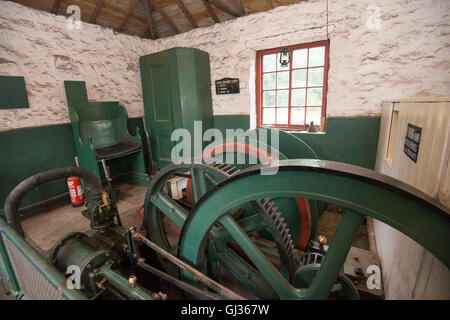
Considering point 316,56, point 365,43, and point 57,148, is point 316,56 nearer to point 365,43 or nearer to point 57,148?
point 365,43

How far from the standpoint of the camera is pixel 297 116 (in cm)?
383

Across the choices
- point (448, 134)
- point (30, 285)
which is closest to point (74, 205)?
point (30, 285)

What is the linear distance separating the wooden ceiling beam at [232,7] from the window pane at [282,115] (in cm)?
175

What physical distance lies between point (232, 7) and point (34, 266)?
13.2ft

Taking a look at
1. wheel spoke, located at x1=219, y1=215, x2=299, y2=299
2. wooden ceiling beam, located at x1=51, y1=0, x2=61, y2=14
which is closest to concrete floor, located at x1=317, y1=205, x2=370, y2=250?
wheel spoke, located at x1=219, y1=215, x2=299, y2=299

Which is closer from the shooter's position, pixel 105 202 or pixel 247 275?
pixel 247 275

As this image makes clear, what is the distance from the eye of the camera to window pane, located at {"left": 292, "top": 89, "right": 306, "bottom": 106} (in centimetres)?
369

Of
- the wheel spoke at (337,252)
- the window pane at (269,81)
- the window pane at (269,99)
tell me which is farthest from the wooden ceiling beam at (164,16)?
the wheel spoke at (337,252)

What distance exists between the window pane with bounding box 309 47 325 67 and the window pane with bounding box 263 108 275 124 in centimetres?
97

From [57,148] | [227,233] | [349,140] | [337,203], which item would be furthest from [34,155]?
[349,140]

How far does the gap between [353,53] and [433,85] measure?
1.02m

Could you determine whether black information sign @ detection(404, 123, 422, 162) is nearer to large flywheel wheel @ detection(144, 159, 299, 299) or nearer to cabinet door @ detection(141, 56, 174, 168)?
large flywheel wheel @ detection(144, 159, 299, 299)

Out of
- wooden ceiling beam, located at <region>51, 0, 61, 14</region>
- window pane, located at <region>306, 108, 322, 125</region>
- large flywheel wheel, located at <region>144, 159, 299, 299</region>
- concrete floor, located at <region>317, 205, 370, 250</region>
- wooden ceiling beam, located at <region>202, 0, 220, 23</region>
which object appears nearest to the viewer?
large flywheel wheel, located at <region>144, 159, 299, 299</region>
